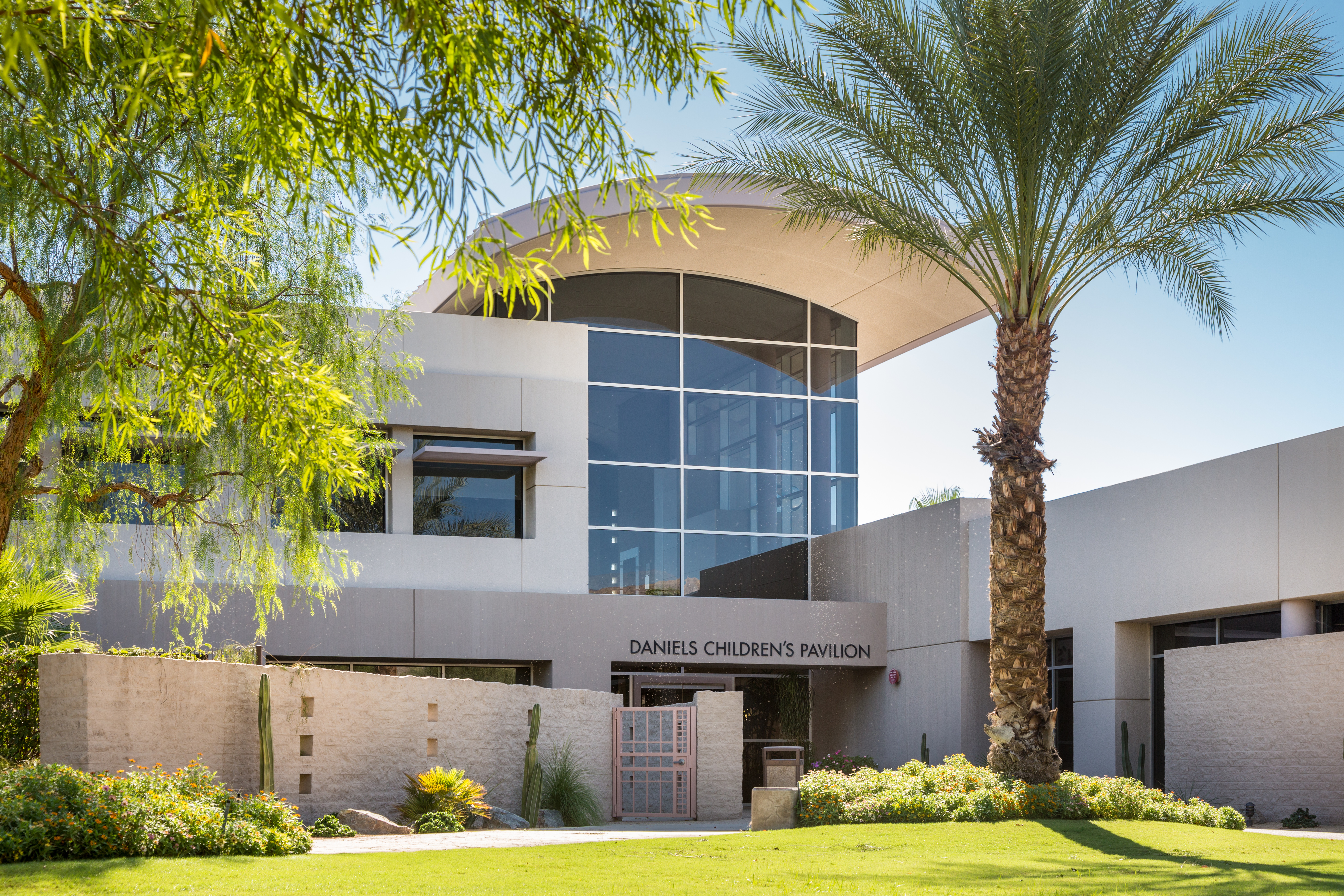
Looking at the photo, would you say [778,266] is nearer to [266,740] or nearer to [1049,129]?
[1049,129]

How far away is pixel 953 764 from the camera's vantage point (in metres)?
15.4

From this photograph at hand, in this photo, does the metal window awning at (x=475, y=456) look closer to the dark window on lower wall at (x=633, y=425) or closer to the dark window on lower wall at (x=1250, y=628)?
the dark window on lower wall at (x=633, y=425)

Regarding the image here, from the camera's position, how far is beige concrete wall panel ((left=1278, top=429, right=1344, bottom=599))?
15305mm

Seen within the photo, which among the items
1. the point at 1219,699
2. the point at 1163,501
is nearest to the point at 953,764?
the point at 1219,699

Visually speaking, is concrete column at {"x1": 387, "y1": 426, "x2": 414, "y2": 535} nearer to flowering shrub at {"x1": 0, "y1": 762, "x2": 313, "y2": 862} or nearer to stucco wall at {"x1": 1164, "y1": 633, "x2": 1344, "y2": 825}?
flowering shrub at {"x1": 0, "y1": 762, "x2": 313, "y2": 862}

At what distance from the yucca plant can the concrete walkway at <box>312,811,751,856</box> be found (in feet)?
0.92

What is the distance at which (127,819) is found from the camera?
9.91m

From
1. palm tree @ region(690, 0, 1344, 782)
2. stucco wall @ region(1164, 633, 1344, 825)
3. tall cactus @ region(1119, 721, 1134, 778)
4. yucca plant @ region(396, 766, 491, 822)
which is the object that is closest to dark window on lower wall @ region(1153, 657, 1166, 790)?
tall cactus @ region(1119, 721, 1134, 778)

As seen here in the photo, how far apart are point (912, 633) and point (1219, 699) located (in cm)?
687

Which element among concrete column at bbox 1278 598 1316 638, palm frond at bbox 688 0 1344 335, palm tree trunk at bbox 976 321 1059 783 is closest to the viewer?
palm frond at bbox 688 0 1344 335

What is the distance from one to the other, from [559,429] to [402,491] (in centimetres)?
296

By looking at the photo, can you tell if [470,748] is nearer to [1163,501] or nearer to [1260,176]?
[1163,501]

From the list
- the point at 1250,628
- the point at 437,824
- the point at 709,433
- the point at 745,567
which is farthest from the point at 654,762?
the point at 1250,628

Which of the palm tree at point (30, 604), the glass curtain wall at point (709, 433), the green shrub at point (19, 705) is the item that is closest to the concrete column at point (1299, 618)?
the glass curtain wall at point (709, 433)
